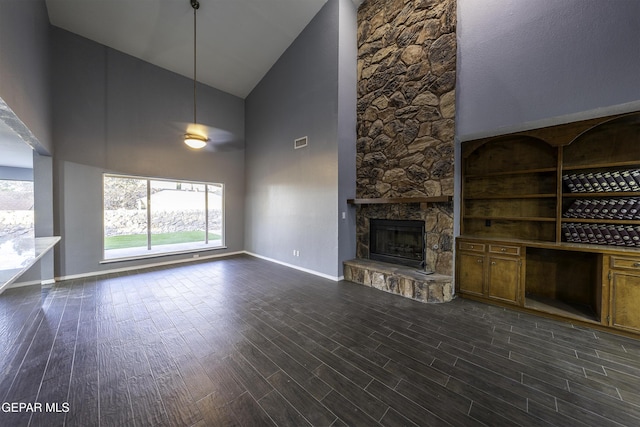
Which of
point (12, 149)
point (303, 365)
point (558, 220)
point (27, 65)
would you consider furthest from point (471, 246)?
point (12, 149)

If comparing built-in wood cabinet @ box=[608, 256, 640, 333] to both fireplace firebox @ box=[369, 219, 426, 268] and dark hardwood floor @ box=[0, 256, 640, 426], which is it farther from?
fireplace firebox @ box=[369, 219, 426, 268]

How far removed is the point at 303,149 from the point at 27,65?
395 cm

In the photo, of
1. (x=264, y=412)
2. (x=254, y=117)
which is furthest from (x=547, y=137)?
(x=254, y=117)

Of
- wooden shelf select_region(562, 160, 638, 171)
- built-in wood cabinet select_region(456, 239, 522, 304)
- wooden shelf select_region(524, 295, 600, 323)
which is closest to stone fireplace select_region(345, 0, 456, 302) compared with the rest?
Answer: built-in wood cabinet select_region(456, 239, 522, 304)

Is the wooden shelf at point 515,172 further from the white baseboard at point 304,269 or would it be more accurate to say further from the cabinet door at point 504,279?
the white baseboard at point 304,269

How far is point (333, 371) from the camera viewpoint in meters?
2.02

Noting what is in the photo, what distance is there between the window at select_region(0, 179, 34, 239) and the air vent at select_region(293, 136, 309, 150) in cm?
533

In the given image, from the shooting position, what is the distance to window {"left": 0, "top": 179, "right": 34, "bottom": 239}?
456cm

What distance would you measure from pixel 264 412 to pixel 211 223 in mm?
5832

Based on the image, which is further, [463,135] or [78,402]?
[463,135]

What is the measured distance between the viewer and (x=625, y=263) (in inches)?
100

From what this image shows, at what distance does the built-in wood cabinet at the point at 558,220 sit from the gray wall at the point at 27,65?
5528mm

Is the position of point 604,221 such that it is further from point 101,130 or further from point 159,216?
point 101,130

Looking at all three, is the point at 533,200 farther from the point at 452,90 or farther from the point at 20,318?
the point at 20,318
